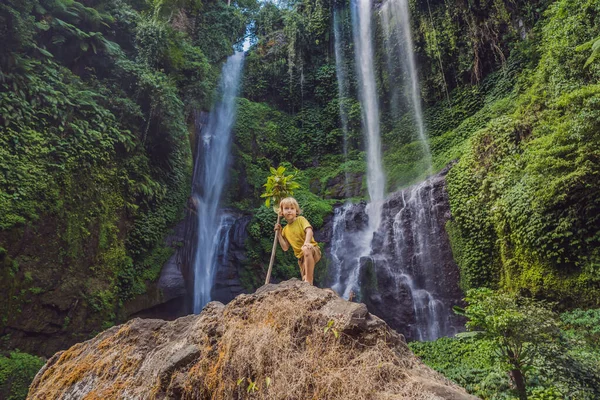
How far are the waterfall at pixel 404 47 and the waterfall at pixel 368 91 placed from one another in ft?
3.46

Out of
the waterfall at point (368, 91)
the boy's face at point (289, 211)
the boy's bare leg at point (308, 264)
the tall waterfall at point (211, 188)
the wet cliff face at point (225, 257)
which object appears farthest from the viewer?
the waterfall at point (368, 91)

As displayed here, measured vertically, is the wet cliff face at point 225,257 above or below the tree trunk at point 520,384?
above

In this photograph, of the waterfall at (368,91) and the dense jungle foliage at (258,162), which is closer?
the dense jungle foliage at (258,162)

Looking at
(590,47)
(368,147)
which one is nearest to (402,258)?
(590,47)

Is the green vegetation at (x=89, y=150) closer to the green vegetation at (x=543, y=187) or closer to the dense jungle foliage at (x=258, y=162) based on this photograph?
the dense jungle foliage at (x=258, y=162)

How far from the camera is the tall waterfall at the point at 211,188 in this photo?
43.6ft

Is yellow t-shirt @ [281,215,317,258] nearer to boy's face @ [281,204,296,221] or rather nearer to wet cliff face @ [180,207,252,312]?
boy's face @ [281,204,296,221]

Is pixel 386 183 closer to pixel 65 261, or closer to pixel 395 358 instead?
pixel 65 261

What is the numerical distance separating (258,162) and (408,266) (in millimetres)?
9438

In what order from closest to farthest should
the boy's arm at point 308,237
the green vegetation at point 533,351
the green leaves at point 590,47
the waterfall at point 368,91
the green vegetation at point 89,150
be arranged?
the green vegetation at point 533,351 < the boy's arm at point 308,237 < the green leaves at point 590,47 < the green vegetation at point 89,150 < the waterfall at point 368,91

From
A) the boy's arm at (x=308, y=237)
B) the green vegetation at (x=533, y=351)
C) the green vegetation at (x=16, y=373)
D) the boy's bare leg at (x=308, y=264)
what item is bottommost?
the green vegetation at (x=16, y=373)

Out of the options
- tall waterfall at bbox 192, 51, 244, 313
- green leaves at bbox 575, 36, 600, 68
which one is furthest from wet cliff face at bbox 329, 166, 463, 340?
green leaves at bbox 575, 36, 600, 68

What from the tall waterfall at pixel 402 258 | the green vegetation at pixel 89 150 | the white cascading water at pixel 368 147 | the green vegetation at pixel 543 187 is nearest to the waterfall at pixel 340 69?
the white cascading water at pixel 368 147

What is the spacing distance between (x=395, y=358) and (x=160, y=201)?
442 inches
